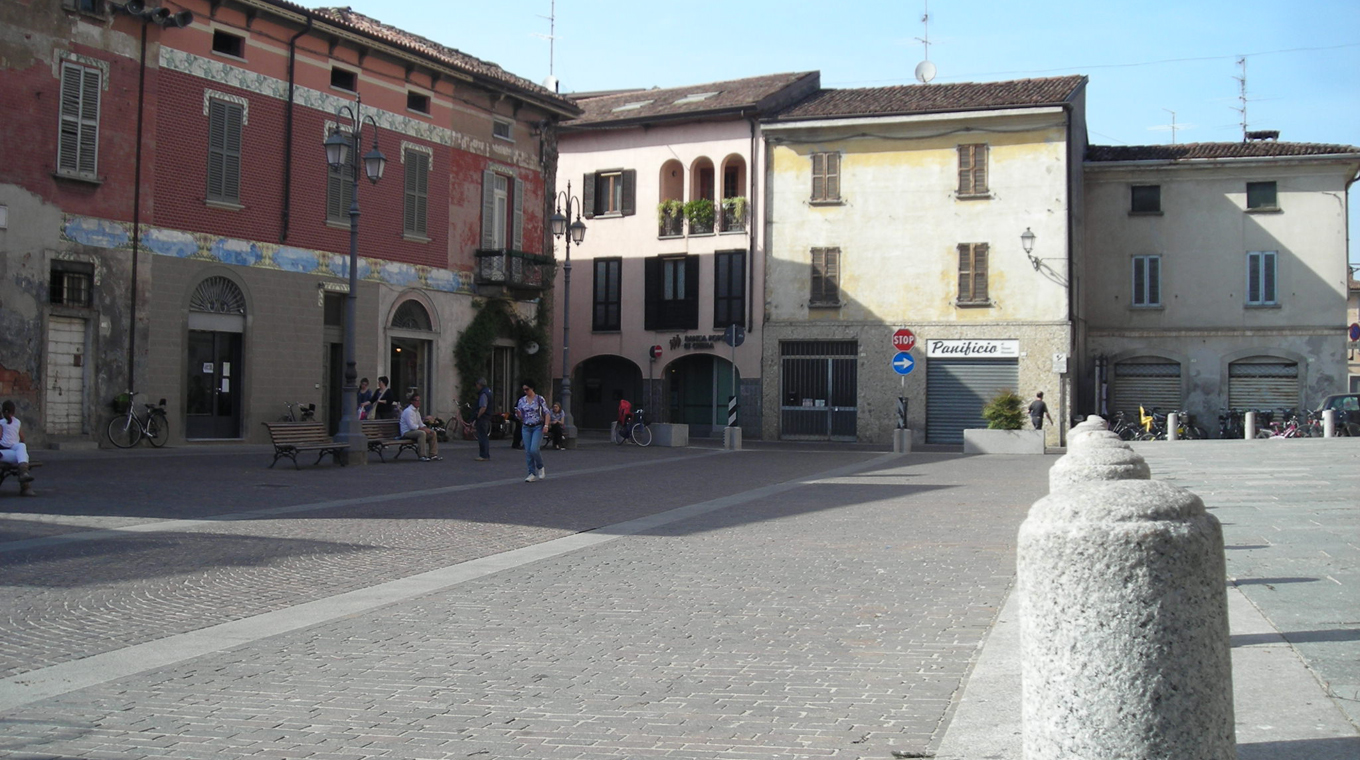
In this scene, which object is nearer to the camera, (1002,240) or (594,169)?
(1002,240)

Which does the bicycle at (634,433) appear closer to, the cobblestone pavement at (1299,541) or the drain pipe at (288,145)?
the drain pipe at (288,145)

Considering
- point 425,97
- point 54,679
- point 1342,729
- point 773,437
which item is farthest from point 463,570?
point 773,437

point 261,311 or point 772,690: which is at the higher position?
point 261,311

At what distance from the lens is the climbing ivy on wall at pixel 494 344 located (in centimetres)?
3212

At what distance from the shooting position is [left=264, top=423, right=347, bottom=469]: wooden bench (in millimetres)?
19688

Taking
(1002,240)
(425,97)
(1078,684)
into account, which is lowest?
(1078,684)

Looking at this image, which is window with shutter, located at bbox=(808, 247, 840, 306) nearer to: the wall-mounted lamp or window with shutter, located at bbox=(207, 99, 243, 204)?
the wall-mounted lamp

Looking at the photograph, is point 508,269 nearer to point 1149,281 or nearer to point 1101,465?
point 1149,281

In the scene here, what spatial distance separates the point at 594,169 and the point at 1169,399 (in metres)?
20.5

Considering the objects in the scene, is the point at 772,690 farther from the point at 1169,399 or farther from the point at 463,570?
the point at 1169,399

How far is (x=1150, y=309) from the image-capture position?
128 feet

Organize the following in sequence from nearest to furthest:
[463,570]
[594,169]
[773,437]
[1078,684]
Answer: [1078,684] < [463,570] < [773,437] < [594,169]

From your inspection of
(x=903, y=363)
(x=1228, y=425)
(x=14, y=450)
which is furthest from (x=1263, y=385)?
(x=14, y=450)

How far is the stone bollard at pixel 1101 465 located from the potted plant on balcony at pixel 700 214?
33.7m
